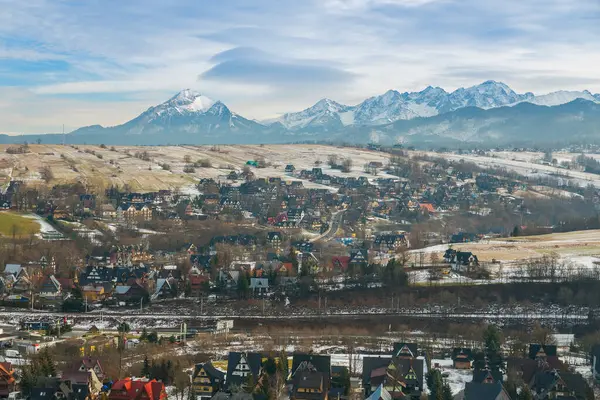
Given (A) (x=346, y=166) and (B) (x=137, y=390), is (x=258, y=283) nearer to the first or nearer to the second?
(B) (x=137, y=390)

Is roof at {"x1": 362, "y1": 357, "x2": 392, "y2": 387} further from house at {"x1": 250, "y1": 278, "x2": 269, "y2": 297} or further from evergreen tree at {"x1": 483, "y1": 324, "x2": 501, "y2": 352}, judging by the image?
house at {"x1": 250, "y1": 278, "x2": 269, "y2": 297}

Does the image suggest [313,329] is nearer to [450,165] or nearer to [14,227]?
[14,227]

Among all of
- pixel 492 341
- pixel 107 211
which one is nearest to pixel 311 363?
pixel 492 341

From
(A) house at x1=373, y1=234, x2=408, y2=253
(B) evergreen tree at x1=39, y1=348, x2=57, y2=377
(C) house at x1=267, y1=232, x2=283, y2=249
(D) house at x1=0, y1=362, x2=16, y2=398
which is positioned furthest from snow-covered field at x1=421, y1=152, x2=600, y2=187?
(D) house at x1=0, y1=362, x2=16, y2=398

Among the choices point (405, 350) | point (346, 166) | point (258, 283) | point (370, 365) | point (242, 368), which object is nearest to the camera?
point (242, 368)

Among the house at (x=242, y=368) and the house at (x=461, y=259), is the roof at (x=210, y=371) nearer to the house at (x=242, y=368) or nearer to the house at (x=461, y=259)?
the house at (x=242, y=368)

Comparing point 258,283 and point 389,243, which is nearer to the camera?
point 258,283

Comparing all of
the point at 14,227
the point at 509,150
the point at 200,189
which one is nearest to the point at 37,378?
the point at 14,227

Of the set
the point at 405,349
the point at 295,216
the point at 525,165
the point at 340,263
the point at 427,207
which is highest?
the point at 525,165
